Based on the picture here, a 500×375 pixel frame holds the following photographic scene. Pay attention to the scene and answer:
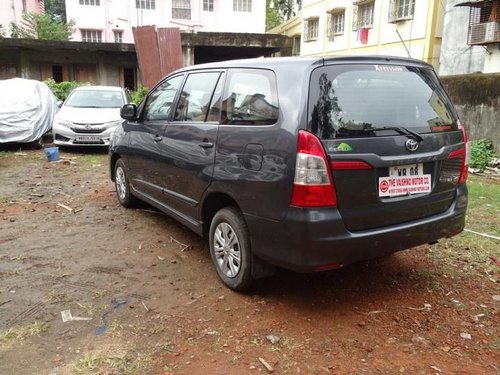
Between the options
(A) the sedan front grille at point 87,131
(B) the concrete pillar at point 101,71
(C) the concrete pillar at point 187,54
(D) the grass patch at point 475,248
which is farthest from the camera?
(B) the concrete pillar at point 101,71

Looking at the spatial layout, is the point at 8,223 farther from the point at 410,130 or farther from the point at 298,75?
the point at 410,130

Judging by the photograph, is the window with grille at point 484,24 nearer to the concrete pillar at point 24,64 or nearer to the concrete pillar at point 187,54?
the concrete pillar at point 187,54

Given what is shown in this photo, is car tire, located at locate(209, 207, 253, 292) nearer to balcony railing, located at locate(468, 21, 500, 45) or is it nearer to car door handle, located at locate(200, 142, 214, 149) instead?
car door handle, located at locate(200, 142, 214, 149)

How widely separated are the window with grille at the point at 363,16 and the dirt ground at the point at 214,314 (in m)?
19.4

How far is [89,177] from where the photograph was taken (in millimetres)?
7703

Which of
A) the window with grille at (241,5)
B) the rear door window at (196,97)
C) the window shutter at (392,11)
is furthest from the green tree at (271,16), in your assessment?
the rear door window at (196,97)

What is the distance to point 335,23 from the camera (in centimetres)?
2392

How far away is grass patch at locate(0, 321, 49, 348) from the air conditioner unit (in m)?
13.2

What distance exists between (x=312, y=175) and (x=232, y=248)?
1.04 m

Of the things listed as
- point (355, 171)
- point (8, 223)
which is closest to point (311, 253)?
point (355, 171)

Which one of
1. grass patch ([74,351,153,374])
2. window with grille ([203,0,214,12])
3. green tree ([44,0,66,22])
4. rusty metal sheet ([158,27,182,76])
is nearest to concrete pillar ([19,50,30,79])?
rusty metal sheet ([158,27,182,76])

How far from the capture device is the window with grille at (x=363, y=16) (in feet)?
68.4

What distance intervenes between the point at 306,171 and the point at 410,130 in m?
0.85

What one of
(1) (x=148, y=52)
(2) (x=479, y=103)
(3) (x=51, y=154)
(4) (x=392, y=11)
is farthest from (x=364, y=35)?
(3) (x=51, y=154)
